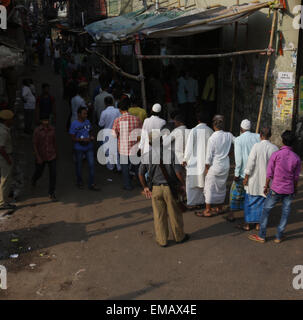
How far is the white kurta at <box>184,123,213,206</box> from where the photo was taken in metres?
6.28

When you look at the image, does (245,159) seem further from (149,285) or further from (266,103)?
(266,103)

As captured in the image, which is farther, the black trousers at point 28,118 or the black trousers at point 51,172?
the black trousers at point 28,118

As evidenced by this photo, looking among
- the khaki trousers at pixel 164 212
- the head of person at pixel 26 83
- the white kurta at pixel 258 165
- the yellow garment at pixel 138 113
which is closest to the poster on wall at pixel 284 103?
the yellow garment at pixel 138 113

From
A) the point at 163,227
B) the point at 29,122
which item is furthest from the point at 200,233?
the point at 29,122

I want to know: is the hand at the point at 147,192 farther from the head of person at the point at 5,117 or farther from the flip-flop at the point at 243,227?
the head of person at the point at 5,117

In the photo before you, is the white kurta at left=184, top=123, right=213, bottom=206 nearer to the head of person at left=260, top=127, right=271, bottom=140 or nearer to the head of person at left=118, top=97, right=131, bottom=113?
the head of person at left=260, top=127, right=271, bottom=140

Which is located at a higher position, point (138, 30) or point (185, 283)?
point (138, 30)

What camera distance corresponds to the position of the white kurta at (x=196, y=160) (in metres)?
6.28

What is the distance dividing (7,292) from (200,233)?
280cm

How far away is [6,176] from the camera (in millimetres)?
6547

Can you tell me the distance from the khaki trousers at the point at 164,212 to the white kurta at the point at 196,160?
3.87 ft

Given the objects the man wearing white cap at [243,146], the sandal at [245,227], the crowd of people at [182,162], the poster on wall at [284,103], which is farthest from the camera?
the poster on wall at [284,103]

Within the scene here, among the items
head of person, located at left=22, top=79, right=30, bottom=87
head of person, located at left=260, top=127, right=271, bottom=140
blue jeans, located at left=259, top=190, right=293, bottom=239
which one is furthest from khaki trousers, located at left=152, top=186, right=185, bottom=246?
head of person, located at left=22, top=79, right=30, bottom=87

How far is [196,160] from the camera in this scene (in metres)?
6.46
